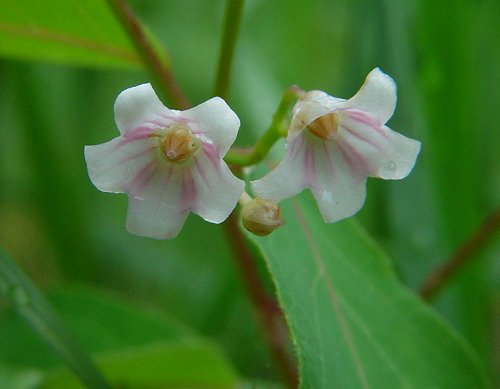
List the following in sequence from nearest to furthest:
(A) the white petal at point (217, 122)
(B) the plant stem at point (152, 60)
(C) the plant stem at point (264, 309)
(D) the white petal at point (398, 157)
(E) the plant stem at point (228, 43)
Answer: (A) the white petal at point (217, 122) < (D) the white petal at point (398, 157) < (E) the plant stem at point (228, 43) < (B) the plant stem at point (152, 60) < (C) the plant stem at point (264, 309)

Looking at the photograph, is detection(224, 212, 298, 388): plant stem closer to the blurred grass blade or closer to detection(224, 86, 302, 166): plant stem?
detection(224, 86, 302, 166): plant stem

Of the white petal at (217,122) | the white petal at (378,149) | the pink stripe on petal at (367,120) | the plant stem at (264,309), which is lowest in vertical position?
the plant stem at (264,309)

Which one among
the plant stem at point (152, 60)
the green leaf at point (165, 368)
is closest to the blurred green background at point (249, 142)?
the green leaf at point (165, 368)

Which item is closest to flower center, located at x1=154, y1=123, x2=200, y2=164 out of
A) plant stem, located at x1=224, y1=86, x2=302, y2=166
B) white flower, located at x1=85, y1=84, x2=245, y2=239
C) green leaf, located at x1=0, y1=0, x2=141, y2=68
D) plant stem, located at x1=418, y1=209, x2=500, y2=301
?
white flower, located at x1=85, y1=84, x2=245, y2=239

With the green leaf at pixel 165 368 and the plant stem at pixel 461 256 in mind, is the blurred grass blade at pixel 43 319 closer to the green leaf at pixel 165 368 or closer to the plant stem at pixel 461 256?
the green leaf at pixel 165 368

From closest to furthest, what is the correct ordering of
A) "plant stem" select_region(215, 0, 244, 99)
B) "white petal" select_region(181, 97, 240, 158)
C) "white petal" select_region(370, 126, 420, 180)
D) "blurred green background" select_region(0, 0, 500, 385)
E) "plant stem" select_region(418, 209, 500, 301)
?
"white petal" select_region(181, 97, 240, 158) < "white petal" select_region(370, 126, 420, 180) < "plant stem" select_region(215, 0, 244, 99) < "plant stem" select_region(418, 209, 500, 301) < "blurred green background" select_region(0, 0, 500, 385)

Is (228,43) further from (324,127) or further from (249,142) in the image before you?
(249,142)

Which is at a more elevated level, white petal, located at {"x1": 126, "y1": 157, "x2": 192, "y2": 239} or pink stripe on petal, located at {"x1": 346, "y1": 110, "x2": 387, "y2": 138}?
pink stripe on petal, located at {"x1": 346, "y1": 110, "x2": 387, "y2": 138}

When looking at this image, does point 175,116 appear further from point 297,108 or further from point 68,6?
point 68,6

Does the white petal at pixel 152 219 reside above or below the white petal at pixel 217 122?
below

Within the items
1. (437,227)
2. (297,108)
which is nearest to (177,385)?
(437,227)
